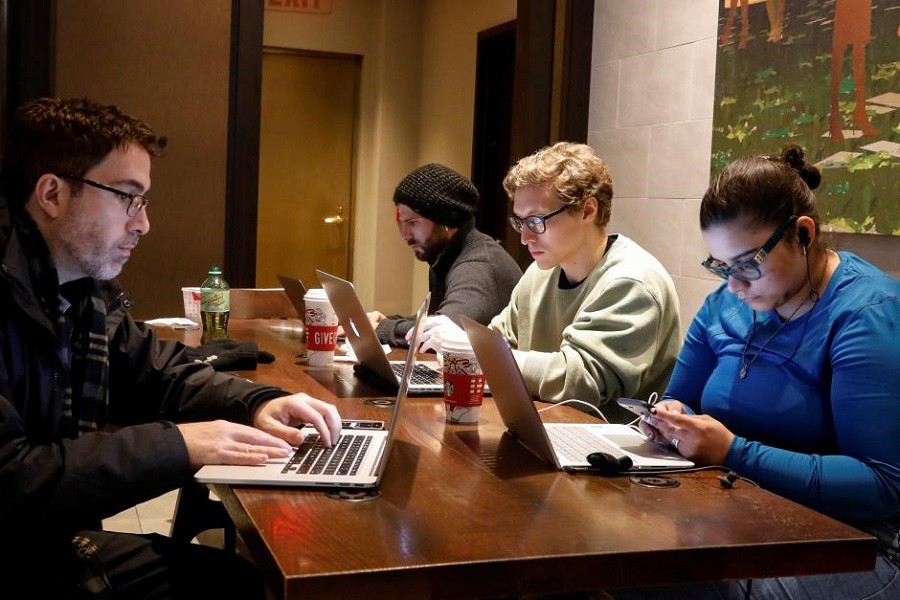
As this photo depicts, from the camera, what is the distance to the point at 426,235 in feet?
11.3

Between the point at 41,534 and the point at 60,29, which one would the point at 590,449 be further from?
the point at 60,29

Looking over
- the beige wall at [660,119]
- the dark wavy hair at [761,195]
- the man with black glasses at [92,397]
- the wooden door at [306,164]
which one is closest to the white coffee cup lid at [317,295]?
the man with black glasses at [92,397]

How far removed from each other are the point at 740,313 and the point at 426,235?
5.45 ft

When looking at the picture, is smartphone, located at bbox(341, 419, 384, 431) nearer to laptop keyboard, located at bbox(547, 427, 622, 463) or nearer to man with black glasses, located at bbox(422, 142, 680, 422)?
laptop keyboard, located at bbox(547, 427, 622, 463)

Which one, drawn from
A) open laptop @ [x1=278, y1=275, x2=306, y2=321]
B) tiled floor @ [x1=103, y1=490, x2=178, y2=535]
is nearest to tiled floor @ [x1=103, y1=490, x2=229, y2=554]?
tiled floor @ [x1=103, y1=490, x2=178, y2=535]

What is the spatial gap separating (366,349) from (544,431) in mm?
830

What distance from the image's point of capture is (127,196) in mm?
1667

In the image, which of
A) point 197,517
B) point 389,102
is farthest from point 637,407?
point 389,102

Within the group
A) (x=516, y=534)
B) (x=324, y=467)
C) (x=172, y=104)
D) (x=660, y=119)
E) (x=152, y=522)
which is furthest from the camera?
(x=172, y=104)

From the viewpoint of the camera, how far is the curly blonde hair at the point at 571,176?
2406 mm

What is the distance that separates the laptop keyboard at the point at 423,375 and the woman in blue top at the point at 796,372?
0.55 meters

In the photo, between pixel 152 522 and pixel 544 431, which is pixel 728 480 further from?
pixel 152 522

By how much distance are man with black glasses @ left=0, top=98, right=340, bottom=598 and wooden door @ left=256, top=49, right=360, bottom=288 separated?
17.2 feet

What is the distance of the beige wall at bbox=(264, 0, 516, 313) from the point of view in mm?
6664
